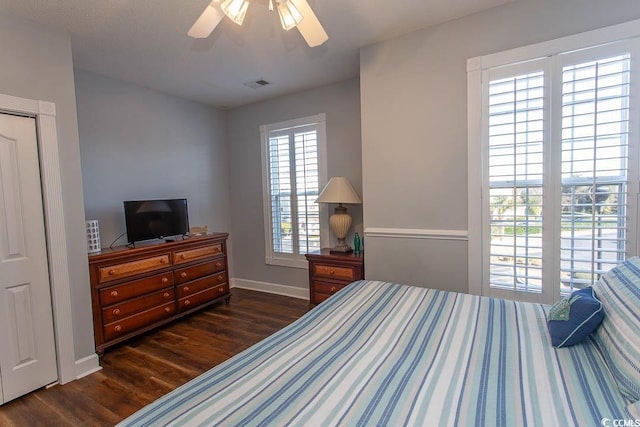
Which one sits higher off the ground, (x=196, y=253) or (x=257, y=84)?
(x=257, y=84)

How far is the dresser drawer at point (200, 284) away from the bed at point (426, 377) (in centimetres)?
237

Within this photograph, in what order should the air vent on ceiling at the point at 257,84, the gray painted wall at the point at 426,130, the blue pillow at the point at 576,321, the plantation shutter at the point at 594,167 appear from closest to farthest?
the blue pillow at the point at 576,321 → the plantation shutter at the point at 594,167 → the gray painted wall at the point at 426,130 → the air vent on ceiling at the point at 257,84

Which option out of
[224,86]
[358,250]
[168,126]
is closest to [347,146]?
[358,250]

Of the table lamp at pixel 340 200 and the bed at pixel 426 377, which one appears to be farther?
the table lamp at pixel 340 200

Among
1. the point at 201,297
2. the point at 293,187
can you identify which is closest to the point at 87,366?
the point at 201,297

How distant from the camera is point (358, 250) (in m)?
3.27

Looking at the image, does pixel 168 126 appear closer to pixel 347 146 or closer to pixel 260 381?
pixel 347 146

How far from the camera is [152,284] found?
3.09 m

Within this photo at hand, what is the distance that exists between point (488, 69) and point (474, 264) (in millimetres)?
1484

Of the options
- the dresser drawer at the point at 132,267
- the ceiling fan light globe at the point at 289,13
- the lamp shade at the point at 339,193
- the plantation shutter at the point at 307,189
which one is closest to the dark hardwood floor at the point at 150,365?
the dresser drawer at the point at 132,267

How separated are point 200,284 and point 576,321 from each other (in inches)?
134

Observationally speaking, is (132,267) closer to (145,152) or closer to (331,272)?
(145,152)

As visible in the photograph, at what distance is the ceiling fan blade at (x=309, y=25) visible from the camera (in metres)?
1.57

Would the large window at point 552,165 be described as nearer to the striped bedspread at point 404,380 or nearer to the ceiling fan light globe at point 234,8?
the striped bedspread at point 404,380
